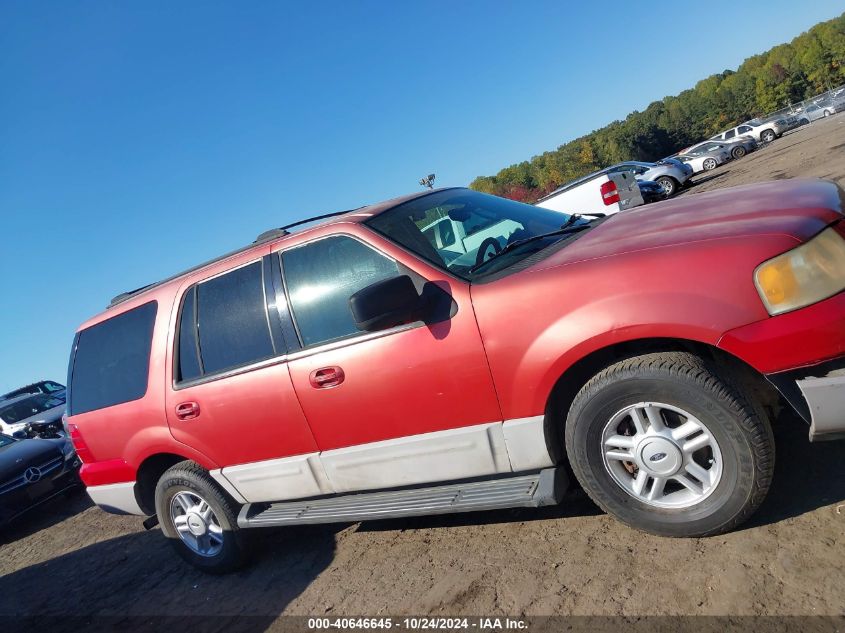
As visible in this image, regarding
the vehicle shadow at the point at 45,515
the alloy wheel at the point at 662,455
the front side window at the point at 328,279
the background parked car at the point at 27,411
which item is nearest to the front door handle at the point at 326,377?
the front side window at the point at 328,279

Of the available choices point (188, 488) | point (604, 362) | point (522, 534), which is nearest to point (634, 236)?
point (604, 362)

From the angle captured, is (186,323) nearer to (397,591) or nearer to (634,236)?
(397,591)

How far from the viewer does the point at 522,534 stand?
3266mm

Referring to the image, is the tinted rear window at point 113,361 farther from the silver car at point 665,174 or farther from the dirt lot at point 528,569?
the silver car at point 665,174

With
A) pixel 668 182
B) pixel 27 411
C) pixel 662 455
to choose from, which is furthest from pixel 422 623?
pixel 668 182

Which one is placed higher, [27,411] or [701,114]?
[701,114]

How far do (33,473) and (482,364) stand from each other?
26.2ft

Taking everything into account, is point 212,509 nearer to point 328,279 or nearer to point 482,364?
point 328,279

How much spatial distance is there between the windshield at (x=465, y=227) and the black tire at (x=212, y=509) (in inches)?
85.7

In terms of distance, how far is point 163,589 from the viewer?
4316 mm

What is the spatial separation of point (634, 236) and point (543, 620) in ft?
5.88

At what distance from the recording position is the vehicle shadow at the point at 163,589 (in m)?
3.65

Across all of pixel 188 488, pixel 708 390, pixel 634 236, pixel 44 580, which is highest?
pixel 634 236

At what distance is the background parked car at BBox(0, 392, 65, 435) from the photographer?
48.6 feet
